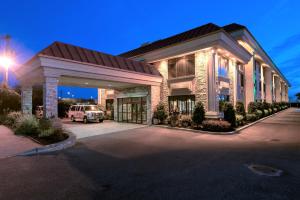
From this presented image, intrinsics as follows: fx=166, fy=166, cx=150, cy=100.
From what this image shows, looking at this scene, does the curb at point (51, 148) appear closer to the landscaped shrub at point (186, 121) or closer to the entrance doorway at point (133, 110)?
the landscaped shrub at point (186, 121)

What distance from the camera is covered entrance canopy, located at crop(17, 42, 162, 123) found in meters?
10.6

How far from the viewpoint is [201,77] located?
15.1m

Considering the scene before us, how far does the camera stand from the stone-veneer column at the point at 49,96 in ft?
34.5

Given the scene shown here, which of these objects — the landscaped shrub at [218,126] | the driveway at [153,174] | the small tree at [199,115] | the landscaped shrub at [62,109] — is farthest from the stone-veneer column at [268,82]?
the landscaped shrub at [62,109]

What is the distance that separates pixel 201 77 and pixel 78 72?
33.9ft

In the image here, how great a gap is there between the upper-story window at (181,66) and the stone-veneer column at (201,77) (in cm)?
68

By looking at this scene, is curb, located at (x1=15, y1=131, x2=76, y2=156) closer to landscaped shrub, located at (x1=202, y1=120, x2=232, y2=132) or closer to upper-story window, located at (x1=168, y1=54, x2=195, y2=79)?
landscaped shrub, located at (x1=202, y1=120, x2=232, y2=132)

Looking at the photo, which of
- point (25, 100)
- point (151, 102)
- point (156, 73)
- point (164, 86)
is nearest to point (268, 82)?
point (164, 86)

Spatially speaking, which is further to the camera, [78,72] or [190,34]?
[190,34]

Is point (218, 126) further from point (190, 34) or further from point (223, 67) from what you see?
point (190, 34)

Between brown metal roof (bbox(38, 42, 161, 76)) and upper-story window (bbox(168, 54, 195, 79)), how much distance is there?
210cm

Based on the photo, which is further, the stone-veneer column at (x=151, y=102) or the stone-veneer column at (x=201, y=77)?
the stone-veneer column at (x=151, y=102)

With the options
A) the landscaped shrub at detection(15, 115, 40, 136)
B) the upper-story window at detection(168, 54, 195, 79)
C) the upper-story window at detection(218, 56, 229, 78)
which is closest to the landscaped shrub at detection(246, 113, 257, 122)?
the upper-story window at detection(218, 56, 229, 78)

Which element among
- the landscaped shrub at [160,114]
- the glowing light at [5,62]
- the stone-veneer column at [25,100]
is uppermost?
the glowing light at [5,62]
